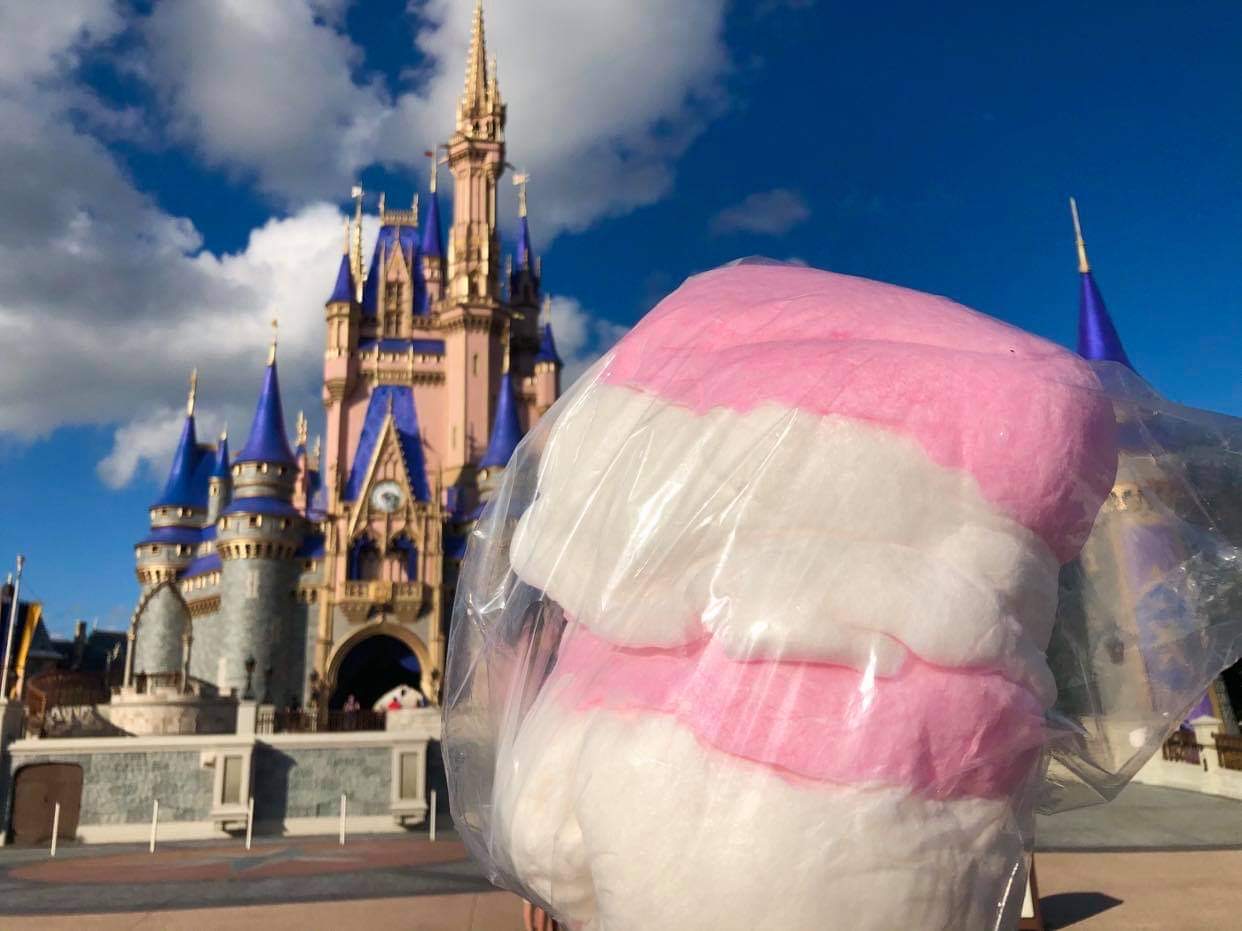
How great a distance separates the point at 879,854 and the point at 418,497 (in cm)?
3444

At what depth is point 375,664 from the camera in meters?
34.0

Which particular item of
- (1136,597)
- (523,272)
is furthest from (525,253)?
(1136,597)

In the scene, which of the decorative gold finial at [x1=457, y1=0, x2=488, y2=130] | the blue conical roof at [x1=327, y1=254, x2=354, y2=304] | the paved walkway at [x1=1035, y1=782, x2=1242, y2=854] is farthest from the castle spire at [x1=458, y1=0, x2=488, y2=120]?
the paved walkway at [x1=1035, y1=782, x2=1242, y2=854]

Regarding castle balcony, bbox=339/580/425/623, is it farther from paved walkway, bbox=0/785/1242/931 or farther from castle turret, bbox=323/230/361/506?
paved walkway, bbox=0/785/1242/931

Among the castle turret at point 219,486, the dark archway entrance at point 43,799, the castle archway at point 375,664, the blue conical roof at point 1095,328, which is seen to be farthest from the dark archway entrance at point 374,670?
the blue conical roof at point 1095,328

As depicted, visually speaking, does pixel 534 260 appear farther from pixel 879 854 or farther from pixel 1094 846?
pixel 879 854

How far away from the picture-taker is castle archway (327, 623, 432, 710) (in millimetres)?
31594

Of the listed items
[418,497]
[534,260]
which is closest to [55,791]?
[418,497]

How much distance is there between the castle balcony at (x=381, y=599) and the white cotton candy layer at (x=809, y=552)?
30.8 metres

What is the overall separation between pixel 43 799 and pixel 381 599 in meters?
14.5

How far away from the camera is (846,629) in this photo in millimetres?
2125

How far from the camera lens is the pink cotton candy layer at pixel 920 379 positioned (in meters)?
2.27

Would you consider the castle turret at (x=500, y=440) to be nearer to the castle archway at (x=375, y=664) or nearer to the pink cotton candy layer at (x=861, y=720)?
the castle archway at (x=375, y=664)

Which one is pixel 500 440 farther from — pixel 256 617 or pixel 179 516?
pixel 179 516
